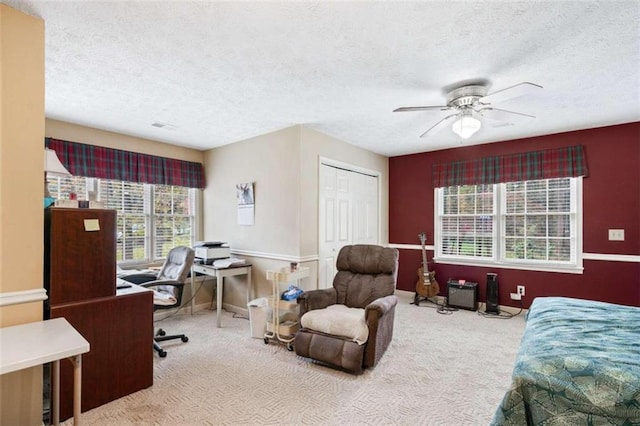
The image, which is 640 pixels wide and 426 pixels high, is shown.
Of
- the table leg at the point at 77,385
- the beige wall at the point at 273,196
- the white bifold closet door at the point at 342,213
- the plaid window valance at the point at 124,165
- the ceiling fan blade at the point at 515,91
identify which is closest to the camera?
the table leg at the point at 77,385

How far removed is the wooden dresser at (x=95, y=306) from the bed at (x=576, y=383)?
7.85 ft

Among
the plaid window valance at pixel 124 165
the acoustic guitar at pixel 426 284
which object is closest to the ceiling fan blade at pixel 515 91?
the acoustic guitar at pixel 426 284

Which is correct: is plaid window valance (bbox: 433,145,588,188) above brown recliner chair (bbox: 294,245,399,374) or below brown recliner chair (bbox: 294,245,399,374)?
above

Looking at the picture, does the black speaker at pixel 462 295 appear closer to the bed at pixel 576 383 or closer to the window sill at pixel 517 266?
the window sill at pixel 517 266

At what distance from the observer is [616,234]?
3865mm

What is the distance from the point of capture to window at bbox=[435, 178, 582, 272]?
13.8 ft

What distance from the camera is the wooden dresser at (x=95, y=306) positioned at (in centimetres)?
210

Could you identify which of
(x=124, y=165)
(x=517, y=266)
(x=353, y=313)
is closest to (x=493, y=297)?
(x=517, y=266)

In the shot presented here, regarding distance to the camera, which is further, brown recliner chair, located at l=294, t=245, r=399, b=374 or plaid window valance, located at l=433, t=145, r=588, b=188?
plaid window valance, located at l=433, t=145, r=588, b=188

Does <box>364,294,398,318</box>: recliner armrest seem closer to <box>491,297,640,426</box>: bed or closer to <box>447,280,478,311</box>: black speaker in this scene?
<box>491,297,640,426</box>: bed

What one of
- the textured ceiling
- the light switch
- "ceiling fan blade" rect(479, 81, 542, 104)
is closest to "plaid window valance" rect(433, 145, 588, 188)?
the textured ceiling

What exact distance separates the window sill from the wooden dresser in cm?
421

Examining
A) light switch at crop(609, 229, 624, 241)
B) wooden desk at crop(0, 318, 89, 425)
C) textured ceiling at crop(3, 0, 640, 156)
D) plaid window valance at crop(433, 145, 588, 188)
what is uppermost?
textured ceiling at crop(3, 0, 640, 156)

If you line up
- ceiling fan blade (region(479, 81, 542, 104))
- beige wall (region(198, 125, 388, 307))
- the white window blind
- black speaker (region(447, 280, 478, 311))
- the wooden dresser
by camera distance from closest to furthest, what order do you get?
the wooden dresser
ceiling fan blade (region(479, 81, 542, 104))
beige wall (region(198, 125, 388, 307))
black speaker (region(447, 280, 478, 311))
the white window blind
